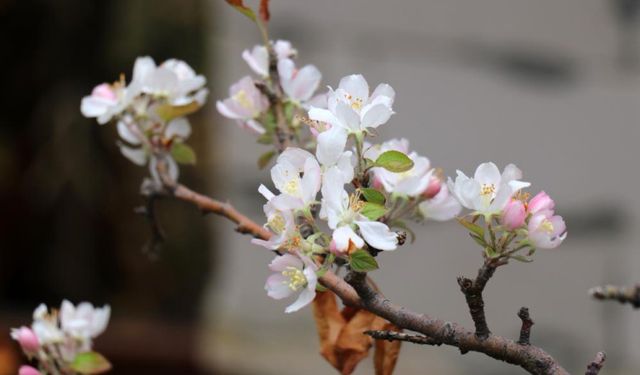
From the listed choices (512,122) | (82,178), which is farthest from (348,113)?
(82,178)

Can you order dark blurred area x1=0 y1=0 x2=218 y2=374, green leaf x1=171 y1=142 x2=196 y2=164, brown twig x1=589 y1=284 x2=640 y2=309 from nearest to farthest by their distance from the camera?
brown twig x1=589 y1=284 x2=640 y2=309 < green leaf x1=171 y1=142 x2=196 y2=164 < dark blurred area x1=0 y1=0 x2=218 y2=374

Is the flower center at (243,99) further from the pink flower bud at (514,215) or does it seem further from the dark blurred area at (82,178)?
the dark blurred area at (82,178)

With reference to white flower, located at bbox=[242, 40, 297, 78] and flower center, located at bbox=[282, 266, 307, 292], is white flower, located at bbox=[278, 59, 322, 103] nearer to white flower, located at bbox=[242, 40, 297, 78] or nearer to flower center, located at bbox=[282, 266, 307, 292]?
white flower, located at bbox=[242, 40, 297, 78]

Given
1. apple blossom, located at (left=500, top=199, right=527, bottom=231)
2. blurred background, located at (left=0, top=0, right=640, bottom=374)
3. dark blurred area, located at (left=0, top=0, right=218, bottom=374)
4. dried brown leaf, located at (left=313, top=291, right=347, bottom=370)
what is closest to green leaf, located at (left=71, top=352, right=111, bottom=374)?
dried brown leaf, located at (left=313, top=291, right=347, bottom=370)

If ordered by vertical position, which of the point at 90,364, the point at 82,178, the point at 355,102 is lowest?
the point at 90,364

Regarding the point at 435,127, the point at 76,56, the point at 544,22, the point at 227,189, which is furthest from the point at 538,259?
the point at 76,56

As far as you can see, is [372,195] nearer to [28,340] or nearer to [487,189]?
[487,189]

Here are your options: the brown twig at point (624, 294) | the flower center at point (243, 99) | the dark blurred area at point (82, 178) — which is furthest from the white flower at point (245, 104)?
the dark blurred area at point (82, 178)
